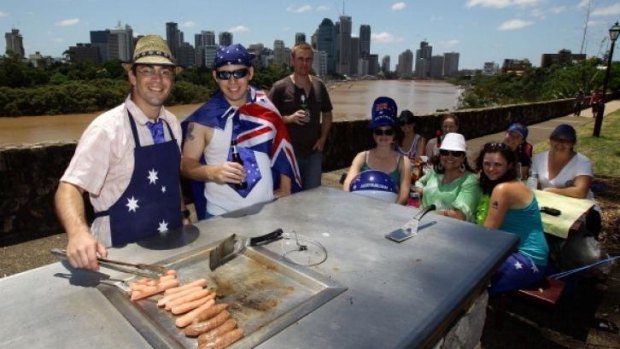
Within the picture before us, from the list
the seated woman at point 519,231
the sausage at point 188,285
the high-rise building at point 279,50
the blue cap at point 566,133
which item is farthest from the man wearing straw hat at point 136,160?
the high-rise building at point 279,50

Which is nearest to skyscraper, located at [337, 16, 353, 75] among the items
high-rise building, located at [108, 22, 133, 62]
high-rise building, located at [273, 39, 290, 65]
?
high-rise building, located at [273, 39, 290, 65]

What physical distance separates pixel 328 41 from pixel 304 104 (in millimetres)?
157344

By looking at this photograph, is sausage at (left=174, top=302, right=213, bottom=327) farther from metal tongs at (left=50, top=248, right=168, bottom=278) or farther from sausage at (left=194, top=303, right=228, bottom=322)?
metal tongs at (left=50, top=248, right=168, bottom=278)

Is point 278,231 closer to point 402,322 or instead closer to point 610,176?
point 402,322

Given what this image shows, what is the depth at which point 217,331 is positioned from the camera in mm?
1165

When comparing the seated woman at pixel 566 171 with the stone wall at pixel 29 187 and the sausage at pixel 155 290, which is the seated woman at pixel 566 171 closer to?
the sausage at pixel 155 290

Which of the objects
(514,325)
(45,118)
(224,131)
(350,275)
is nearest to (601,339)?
(514,325)

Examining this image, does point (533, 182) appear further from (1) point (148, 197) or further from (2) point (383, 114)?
(1) point (148, 197)

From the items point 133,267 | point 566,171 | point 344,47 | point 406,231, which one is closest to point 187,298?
point 133,267

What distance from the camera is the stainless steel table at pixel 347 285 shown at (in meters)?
1.17

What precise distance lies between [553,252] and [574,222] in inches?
12.5

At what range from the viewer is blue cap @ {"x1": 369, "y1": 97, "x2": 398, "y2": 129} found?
11.9 ft

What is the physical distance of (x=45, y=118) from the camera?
30312 mm

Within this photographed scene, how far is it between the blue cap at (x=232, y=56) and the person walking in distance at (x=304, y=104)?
1.66 m
